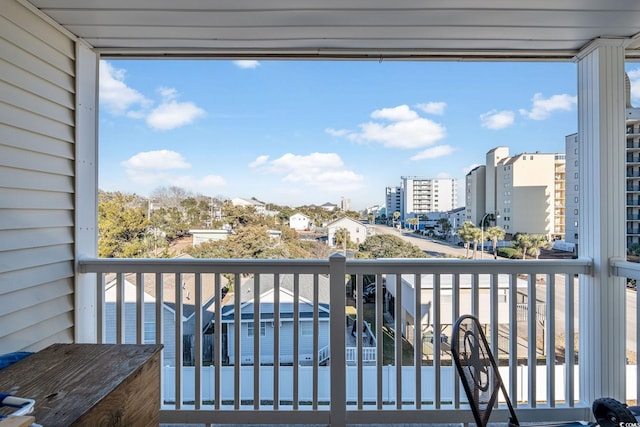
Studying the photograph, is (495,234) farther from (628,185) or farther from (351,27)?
(351,27)

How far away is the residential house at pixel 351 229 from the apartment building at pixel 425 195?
0.79 feet

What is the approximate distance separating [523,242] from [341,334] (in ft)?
4.05

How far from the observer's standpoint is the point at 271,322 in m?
1.92

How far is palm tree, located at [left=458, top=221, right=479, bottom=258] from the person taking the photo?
1975 millimetres

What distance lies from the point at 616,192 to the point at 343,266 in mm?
1605

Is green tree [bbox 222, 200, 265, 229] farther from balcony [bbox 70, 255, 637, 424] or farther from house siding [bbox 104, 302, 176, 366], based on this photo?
house siding [bbox 104, 302, 176, 366]

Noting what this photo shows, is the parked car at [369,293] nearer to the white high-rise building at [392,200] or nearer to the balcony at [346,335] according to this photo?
the balcony at [346,335]

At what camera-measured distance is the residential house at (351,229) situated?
77.3 inches

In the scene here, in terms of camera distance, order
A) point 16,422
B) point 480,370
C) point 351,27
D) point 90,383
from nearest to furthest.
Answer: point 16,422
point 90,383
point 480,370
point 351,27

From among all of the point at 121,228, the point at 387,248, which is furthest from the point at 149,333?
the point at 387,248

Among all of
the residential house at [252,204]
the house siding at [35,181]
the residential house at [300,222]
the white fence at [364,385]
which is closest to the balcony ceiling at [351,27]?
the house siding at [35,181]

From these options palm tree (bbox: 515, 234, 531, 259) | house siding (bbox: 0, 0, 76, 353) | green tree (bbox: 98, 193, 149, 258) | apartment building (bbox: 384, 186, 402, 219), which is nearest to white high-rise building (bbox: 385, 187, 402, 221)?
apartment building (bbox: 384, 186, 402, 219)

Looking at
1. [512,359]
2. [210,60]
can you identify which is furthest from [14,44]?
[512,359]

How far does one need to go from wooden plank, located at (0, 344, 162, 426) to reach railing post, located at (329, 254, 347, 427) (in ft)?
2.91
